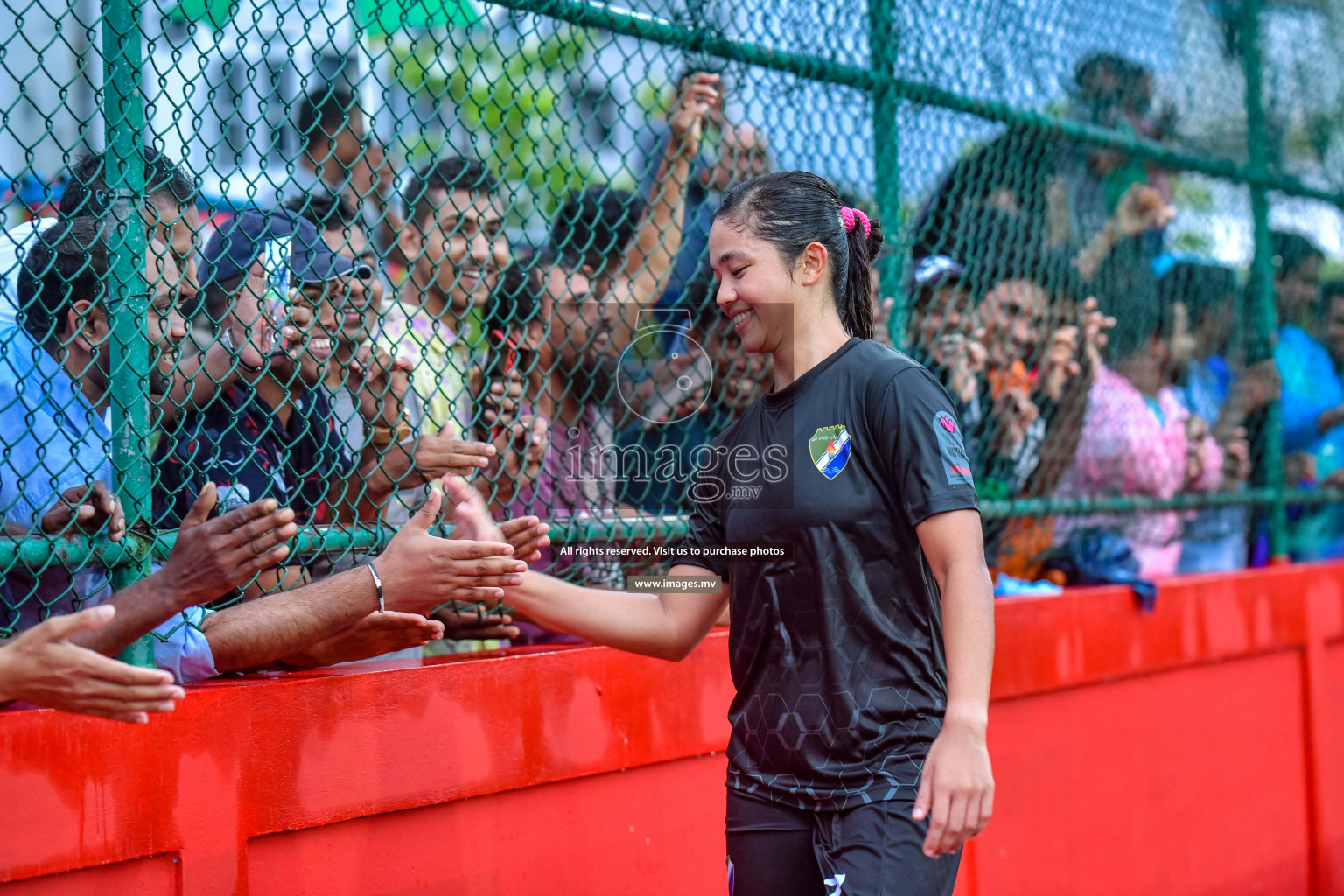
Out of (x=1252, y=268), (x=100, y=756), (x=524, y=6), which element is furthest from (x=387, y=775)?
(x=1252, y=268)

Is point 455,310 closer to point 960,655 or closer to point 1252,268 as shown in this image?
point 960,655

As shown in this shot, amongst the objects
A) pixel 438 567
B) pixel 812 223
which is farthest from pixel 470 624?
pixel 812 223

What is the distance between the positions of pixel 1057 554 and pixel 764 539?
2623mm

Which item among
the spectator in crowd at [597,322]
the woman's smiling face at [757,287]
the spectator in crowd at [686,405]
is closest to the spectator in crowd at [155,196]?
the spectator in crowd at [597,322]

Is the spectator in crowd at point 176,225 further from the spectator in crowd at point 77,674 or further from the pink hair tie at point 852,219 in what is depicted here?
the pink hair tie at point 852,219

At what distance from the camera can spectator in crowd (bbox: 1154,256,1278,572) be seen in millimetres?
5082

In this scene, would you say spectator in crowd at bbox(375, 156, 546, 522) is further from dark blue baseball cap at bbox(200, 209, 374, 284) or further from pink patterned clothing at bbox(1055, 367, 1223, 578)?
pink patterned clothing at bbox(1055, 367, 1223, 578)

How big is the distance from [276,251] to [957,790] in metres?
1.97

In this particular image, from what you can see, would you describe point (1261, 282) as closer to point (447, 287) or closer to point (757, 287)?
point (447, 287)

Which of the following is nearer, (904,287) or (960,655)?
(960,655)

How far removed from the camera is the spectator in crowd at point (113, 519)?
229cm

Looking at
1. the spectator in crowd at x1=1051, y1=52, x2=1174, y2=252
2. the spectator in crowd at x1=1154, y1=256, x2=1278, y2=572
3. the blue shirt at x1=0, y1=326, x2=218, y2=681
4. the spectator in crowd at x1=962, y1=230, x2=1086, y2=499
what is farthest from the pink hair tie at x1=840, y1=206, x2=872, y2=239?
the spectator in crowd at x1=1154, y1=256, x2=1278, y2=572

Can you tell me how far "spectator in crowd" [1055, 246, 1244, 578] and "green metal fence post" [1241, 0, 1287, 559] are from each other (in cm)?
32

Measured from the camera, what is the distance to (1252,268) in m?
5.44
